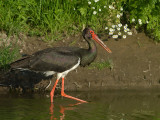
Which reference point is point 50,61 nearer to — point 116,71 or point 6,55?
point 6,55

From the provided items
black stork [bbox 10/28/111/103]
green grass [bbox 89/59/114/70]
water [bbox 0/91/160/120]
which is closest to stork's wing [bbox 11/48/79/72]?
black stork [bbox 10/28/111/103]

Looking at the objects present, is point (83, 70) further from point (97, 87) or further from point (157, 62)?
point (157, 62)

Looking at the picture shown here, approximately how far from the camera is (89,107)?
253 inches

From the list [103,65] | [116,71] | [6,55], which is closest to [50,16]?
[6,55]

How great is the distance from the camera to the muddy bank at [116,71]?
7.48 m

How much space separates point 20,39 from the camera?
8.44 meters

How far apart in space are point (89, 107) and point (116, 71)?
5.60 ft

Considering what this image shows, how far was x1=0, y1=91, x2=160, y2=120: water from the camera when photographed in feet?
18.8

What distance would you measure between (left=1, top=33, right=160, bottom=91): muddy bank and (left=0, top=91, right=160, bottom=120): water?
31 cm

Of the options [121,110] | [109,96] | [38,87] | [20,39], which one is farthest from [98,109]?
[20,39]

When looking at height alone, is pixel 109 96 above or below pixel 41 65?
below

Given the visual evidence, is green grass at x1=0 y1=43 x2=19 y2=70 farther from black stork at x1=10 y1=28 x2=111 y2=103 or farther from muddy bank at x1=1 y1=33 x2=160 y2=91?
black stork at x1=10 y1=28 x2=111 y2=103

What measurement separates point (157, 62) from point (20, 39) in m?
3.10

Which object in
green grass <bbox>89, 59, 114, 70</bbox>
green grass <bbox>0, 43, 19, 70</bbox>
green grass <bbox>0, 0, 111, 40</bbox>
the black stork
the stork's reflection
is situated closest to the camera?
the stork's reflection
